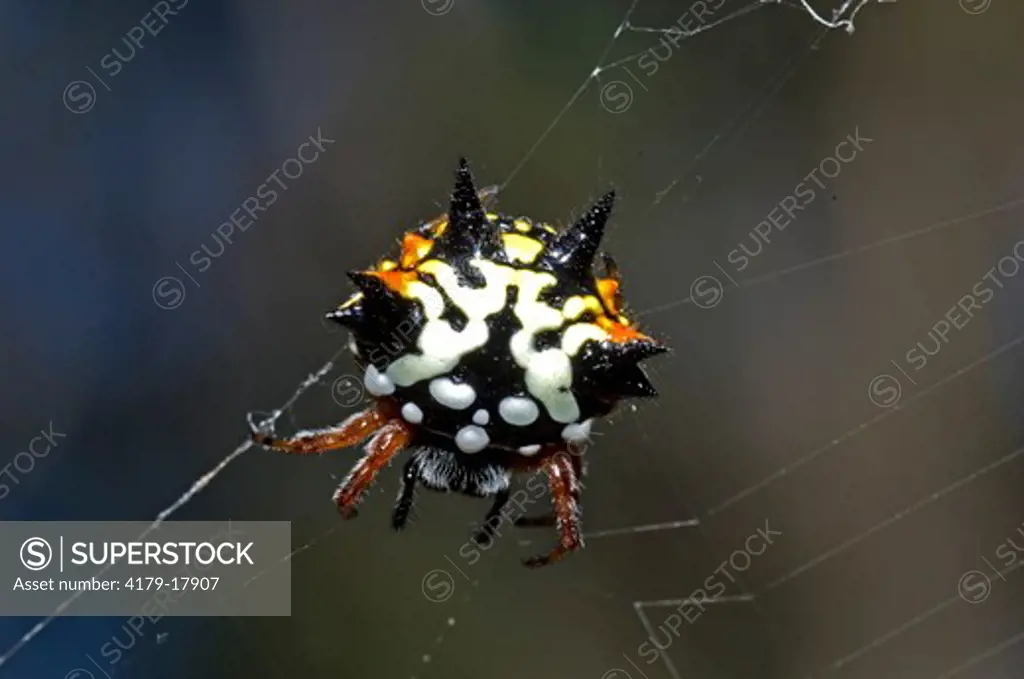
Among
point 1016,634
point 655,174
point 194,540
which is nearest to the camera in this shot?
point 194,540

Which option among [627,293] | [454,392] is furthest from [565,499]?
[627,293]

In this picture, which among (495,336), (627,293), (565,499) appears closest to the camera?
(495,336)

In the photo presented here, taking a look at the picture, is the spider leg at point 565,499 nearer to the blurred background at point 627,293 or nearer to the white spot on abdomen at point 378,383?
the white spot on abdomen at point 378,383

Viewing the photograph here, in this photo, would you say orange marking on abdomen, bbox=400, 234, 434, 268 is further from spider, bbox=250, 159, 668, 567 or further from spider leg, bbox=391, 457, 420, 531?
spider leg, bbox=391, 457, 420, 531

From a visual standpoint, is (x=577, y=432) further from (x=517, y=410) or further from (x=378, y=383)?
(x=378, y=383)

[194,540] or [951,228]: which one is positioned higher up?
[951,228]

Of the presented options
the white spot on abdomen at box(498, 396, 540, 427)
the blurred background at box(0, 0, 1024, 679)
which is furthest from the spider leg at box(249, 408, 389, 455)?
the blurred background at box(0, 0, 1024, 679)

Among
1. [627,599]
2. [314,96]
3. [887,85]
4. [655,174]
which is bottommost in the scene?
[627,599]

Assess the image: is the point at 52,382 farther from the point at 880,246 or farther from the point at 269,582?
the point at 880,246

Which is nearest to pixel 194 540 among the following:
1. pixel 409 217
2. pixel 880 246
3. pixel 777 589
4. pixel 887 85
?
pixel 409 217
